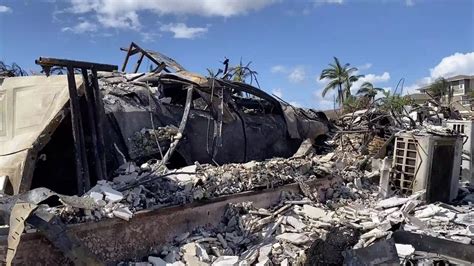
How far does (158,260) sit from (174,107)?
270 cm

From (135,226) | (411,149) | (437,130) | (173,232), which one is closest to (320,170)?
(411,149)

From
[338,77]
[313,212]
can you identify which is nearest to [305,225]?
[313,212]

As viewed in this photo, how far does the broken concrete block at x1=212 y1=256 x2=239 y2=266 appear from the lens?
4.22 m

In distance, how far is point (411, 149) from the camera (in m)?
7.02

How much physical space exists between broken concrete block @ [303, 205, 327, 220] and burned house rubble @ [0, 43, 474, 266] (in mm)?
32

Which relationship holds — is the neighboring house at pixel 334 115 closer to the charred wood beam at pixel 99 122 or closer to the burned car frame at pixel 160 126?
the burned car frame at pixel 160 126

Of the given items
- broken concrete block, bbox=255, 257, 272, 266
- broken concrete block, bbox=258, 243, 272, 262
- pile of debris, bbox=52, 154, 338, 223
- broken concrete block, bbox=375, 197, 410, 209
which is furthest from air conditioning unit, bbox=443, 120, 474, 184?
broken concrete block, bbox=255, 257, 272, 266

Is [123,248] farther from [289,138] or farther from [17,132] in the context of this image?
[289,138]

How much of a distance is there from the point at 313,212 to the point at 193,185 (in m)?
1.58

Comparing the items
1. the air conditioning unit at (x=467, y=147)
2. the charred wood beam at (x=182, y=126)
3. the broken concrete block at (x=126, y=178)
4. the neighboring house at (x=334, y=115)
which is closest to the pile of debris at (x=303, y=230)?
the broken concrete block at (x=126, y=178)

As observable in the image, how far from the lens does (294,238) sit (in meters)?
4.71

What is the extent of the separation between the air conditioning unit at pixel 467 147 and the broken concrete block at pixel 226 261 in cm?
563

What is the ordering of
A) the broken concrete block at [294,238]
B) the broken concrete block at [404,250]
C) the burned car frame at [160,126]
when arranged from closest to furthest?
the broken concrete block at [294,238] → the broken concrete block at [404,250] → the burned car frame at [160,126]

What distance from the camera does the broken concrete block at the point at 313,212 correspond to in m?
5.47
